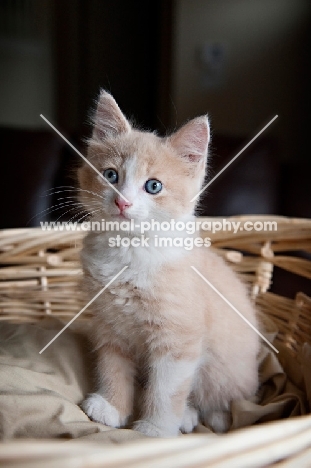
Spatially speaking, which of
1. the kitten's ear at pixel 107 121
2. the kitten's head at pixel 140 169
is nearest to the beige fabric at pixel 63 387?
the kitten's head at pixel 140 169

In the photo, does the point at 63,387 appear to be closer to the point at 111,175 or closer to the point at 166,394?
the point at 166,394

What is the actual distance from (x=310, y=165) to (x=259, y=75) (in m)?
0.93

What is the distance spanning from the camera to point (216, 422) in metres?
1.09

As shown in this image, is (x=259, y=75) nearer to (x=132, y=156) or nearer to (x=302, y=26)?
(x=302, y=26)

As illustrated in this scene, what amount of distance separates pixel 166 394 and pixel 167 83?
259 cm

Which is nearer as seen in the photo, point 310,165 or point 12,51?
point 310,165

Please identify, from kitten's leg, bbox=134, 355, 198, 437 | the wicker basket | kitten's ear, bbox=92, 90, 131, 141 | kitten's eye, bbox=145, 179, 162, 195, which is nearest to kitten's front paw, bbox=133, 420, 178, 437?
kitten's leg, bbox=134, 355, 198, 437

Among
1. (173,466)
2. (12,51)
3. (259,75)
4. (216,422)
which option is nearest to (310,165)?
(259,75)

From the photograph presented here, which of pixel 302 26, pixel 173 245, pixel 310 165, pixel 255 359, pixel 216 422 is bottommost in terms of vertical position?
pixel 216 422

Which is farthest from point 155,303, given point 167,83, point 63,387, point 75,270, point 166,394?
point 167,83

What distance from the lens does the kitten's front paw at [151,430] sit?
3.02 feet

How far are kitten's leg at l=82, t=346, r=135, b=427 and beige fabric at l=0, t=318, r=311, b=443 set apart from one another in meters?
0.05

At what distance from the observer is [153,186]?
0.96m

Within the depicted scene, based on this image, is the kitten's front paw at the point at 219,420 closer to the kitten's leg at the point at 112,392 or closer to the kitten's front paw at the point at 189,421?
the kitten's front paw at the point at 189,421
